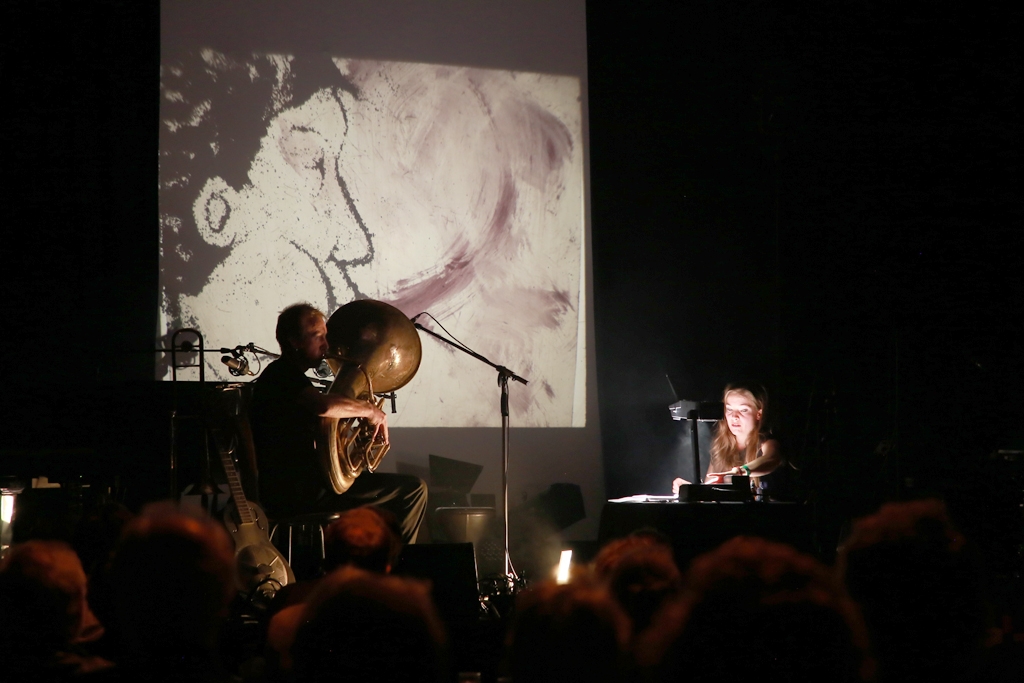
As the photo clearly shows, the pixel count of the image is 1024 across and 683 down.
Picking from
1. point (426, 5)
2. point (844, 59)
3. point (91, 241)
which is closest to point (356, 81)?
point (426, 5)

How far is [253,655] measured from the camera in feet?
7.48

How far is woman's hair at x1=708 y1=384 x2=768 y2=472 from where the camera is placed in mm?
5379

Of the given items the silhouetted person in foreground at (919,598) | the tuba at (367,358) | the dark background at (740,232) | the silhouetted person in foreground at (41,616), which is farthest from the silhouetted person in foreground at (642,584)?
the dark background at (740,232)

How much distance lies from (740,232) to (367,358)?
10.7 ft

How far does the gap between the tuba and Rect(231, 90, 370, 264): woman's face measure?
47.8 inches

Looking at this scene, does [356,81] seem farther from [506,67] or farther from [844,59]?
[844,59]

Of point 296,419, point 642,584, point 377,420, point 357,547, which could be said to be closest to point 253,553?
point 296,419

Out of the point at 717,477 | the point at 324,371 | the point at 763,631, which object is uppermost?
the point at 324,371

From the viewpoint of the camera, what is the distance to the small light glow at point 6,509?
4.10 meters

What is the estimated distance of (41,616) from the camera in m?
1.52

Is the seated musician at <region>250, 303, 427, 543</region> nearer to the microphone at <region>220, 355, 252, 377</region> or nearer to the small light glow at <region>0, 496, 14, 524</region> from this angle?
the microphone at <region>220, 355, 252, 377</region>

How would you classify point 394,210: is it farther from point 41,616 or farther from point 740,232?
point 41,616

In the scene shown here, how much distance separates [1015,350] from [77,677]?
19.4ft

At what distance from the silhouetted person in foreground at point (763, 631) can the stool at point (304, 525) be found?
2888 millimetres
